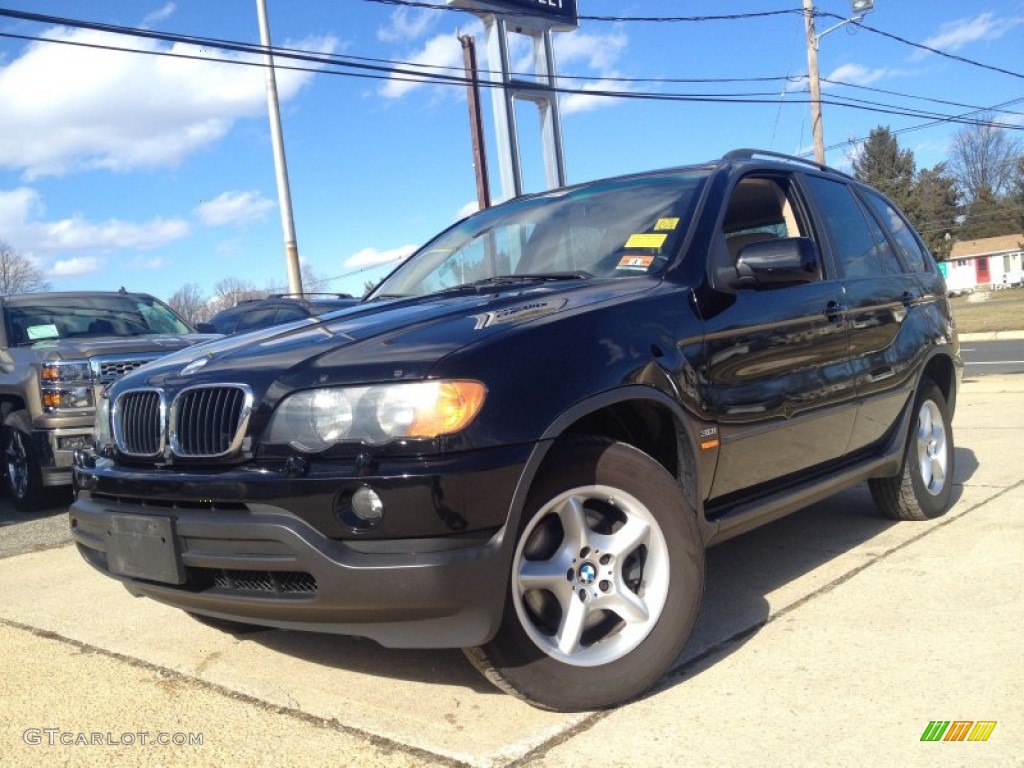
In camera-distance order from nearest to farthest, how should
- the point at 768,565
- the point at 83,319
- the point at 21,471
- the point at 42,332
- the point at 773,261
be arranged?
the point at 773,261 → the point at 768,565 → the point at 21,471 → the point at 42,332 → the point at 83,319

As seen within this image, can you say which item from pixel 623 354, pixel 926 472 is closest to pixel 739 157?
pixel 623 354

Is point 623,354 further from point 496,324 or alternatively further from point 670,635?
point 670,635

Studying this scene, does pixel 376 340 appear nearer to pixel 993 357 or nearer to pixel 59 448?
pixel 59 448

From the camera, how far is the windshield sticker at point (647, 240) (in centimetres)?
358

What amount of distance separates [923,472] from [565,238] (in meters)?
2.42

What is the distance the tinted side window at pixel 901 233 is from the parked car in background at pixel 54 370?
4.95 meters

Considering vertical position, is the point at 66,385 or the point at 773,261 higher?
the point at 773,261

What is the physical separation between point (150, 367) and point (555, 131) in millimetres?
14066

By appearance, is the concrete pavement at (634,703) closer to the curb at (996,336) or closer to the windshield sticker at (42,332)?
the windshield sticker at (42,332)

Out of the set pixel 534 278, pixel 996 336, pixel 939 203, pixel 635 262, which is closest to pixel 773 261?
pixel 635 262

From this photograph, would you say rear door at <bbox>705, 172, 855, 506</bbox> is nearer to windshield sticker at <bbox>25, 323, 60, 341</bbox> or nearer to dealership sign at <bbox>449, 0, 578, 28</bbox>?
windshield sticker at <bbox>25, 323, 60, 341</bbox>

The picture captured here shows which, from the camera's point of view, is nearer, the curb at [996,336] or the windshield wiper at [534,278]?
the windshield wiper at [534,278]

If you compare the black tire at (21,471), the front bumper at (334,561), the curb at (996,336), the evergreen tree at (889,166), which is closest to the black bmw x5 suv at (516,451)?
the front bumper at (334,561)

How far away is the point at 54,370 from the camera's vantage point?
21.4 feet
